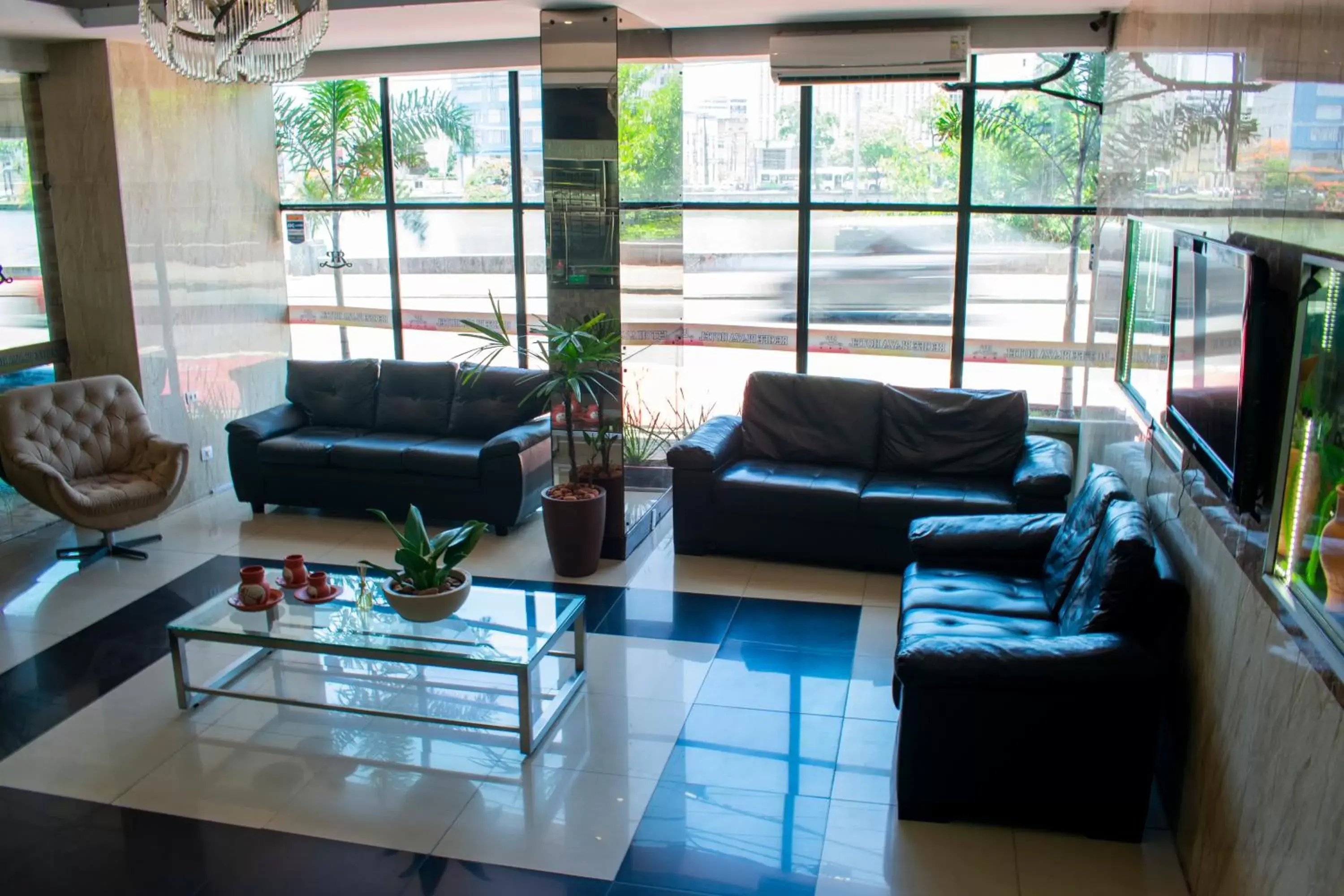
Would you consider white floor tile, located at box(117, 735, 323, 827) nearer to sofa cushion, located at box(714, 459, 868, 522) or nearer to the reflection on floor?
sofa cushion, located at box(714, 459, 868, 522)

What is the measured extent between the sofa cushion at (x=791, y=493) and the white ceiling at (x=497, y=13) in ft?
7.86

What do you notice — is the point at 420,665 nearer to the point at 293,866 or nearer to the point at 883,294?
the point at 293,866

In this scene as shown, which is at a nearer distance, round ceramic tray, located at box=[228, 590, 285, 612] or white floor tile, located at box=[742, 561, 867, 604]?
round ceramic tray, located at box=[228, 590, 285, 612]

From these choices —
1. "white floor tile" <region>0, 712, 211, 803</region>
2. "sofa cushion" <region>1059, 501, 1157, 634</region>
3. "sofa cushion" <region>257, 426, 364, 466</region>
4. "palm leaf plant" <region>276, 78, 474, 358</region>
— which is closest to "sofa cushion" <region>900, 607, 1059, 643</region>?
"sofa cushion" <region>1059, 501, 1157, 634</region>

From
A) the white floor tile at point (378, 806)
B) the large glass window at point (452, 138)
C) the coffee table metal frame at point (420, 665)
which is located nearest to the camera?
the white floor tile at point (378, 806)

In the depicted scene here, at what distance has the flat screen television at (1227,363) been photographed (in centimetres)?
271

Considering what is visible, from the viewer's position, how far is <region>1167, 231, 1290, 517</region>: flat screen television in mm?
2709

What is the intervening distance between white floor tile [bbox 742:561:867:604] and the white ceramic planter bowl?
5.83 ft

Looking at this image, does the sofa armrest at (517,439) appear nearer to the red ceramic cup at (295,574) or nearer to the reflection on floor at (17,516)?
the red ceramic cup at (295,574)

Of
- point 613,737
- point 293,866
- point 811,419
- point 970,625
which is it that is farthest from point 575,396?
point 293,866

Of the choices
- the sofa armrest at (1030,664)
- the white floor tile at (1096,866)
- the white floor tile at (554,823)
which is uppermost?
the sofa armrest at (1030,664)

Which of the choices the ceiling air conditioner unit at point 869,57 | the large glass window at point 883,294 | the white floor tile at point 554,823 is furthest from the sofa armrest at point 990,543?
the ceiling air conditioner unit at point 869,57

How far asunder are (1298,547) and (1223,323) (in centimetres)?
92

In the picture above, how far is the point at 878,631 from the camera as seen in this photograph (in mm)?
5102
